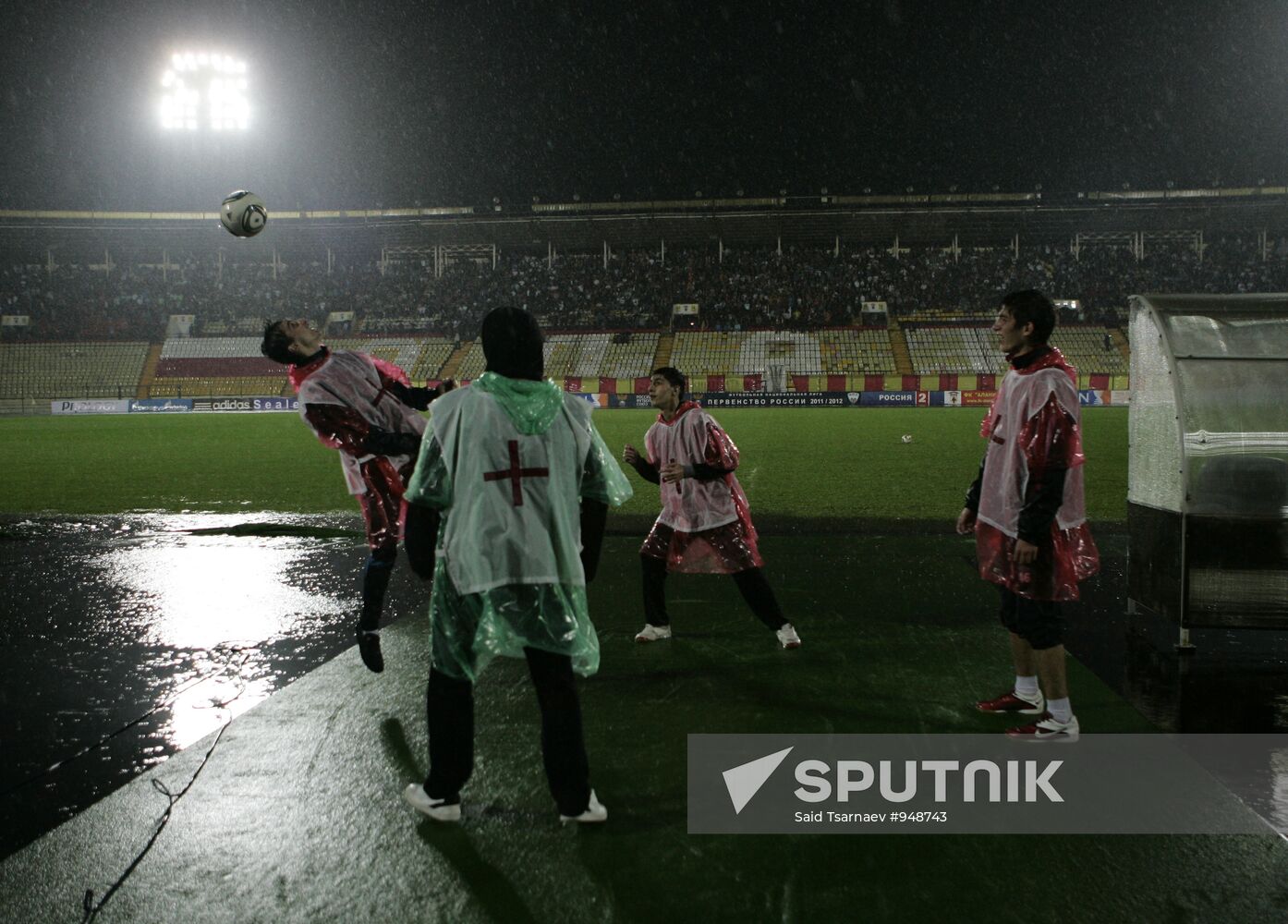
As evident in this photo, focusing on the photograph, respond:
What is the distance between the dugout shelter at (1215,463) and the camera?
513 cm

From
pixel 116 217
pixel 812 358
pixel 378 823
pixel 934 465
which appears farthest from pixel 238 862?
pixel 116 217

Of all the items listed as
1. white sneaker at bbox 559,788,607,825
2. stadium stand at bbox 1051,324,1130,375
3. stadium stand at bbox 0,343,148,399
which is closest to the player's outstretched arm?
white sneaker at bbox 559,788,607,825

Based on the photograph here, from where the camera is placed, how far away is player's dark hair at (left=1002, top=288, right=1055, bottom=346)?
3.84 metres

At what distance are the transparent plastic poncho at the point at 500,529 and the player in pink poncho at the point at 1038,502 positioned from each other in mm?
2011

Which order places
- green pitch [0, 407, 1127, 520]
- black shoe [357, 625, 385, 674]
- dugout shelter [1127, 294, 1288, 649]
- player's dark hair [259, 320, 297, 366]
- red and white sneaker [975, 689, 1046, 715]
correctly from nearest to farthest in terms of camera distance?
red and white sneaker [975, 689, 1046, 715]
black shoe [357, 625, 385, 674]
player's dark hair [259, 320, 297, 366]
dugout shelter [1127, 294, 1288, 649]
green pitch [0, 407, 1127, 520]

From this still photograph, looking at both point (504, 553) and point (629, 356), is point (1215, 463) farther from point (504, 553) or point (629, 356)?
point (629, 356)

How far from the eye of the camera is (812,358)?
142 feet

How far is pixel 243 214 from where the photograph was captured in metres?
9.95

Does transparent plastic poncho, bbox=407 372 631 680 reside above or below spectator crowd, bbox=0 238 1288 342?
below

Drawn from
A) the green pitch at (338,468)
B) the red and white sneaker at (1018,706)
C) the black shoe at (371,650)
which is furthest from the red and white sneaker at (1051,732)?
the green pitch at (338,468)

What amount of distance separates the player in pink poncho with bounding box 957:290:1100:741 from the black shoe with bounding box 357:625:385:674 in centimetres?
324

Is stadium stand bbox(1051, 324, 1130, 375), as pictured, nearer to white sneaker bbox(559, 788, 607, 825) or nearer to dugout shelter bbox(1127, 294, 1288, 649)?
dugout shelter bbox(1127, 294, 1288, 649)

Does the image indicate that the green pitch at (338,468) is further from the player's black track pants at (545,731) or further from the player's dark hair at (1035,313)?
the player's black track pants at (545,731)

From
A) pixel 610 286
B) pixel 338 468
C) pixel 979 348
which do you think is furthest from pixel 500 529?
pixel 610 286
